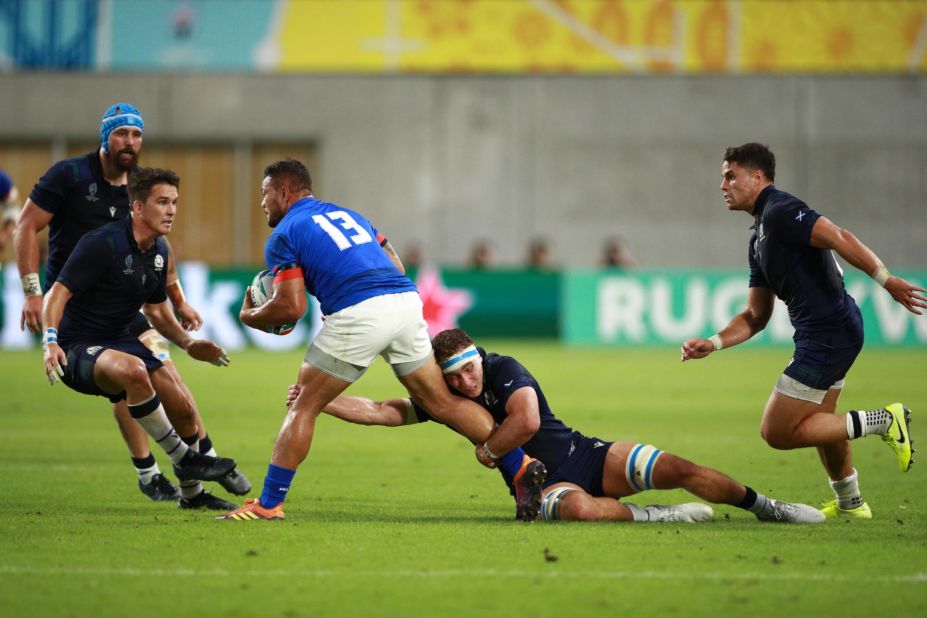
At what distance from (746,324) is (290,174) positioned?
10.1ft

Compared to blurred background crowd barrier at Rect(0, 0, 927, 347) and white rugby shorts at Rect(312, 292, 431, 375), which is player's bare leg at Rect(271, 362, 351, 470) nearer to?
white rugby shorts at Rect(312, 292, 431, 375)

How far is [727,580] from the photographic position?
594 centimetres

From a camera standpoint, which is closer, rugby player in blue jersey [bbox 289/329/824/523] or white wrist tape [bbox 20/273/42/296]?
rugby player in blue jersey [bbox 289/329/824/523]

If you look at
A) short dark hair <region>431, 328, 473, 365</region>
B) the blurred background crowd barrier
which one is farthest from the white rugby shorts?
the blurred background crowd barrier

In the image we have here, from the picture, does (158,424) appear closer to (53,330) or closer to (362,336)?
(53,330)

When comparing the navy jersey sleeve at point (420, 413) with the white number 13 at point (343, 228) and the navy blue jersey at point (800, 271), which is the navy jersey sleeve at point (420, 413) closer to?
the white number 13 at point (343, 228)

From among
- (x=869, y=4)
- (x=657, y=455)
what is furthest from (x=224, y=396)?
(x=869, y=4)

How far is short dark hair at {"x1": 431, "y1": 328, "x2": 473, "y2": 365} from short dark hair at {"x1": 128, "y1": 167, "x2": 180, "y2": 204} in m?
1.97

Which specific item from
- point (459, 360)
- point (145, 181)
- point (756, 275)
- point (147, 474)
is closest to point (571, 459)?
point (459, 360)

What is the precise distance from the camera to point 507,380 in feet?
25.8

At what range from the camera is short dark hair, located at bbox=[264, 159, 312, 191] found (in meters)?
7.81

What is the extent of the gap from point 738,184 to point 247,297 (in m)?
3.07

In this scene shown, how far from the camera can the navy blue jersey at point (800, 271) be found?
779cm

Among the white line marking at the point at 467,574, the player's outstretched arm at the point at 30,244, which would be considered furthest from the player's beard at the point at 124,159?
the white line marking at the point at 467,574
